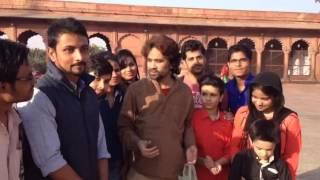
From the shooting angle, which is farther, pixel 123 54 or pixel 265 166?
pixel 123 54

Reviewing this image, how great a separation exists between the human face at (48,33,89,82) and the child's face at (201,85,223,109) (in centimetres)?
114

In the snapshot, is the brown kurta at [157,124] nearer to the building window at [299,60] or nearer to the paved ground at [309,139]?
the paved ground at [309,139]

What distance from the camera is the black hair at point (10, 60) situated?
169 cm

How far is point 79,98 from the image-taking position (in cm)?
200

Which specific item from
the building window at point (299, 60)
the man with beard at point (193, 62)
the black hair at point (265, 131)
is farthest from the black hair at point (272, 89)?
the building window at point (299, 60)

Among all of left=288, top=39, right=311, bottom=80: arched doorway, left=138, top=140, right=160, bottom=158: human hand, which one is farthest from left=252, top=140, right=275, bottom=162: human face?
left=288, top=39, right=311, bottom=80: arched doorway

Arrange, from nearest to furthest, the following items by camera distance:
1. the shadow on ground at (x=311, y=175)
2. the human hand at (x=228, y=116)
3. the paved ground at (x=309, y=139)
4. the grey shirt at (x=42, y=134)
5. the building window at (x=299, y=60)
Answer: the grey shirt at (x=42, y=134) → the human hand at (x=228, y=116) → the shadow on ground at (x=311, y=175) → the paved ground at (x=309, y=139) → the building window at (x=299, y=60)

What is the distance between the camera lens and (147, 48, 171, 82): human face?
2518mm

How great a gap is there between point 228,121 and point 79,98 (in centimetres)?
124

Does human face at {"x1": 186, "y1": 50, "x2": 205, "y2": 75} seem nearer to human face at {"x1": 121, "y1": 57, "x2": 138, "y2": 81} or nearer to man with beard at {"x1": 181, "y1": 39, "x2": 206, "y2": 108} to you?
man with beard at {"x1": 181, "y1": 39, "x2": 206, "y2": 108}

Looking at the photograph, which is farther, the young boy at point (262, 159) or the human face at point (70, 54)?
the young boy at point (262, 159)

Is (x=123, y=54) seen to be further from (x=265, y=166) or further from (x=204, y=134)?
(x=265, y=166)

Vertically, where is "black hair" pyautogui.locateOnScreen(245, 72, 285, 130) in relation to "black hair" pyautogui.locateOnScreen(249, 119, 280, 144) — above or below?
above

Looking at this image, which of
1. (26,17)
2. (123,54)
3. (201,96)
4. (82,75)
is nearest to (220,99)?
(201,96)
